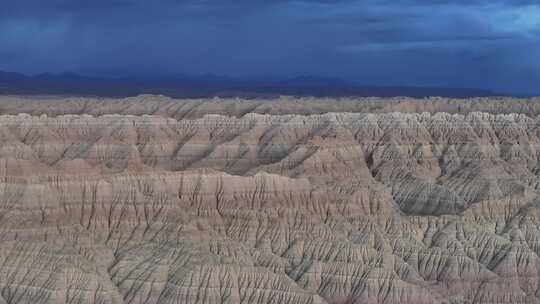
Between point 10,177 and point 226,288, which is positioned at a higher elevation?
point 10,177

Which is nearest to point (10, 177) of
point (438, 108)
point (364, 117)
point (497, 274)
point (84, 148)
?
point (497, 274)

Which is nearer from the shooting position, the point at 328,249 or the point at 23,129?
the point at 328,249

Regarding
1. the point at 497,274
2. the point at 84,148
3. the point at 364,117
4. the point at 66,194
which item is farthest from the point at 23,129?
the point at 497,274

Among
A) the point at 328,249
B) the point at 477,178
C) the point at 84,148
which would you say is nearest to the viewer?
the point at 328,249

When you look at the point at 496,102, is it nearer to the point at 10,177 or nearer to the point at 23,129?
the point at 23,129

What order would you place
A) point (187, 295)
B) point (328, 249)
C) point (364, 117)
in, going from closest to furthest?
1. point (187, 295)
2. point (328, 249)
3. point (364, 117)

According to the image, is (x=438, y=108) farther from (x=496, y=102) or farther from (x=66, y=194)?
(x=66, y=194)

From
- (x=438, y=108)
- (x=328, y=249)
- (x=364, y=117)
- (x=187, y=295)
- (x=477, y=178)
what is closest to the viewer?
(x=187, y=295)
